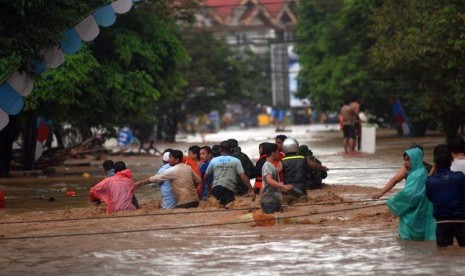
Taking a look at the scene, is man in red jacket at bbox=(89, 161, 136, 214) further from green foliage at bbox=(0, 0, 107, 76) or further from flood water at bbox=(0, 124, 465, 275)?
green foliage at bbox=(0, 0, 107, 76)

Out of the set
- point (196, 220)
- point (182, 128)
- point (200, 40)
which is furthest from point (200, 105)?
point (196, 220)

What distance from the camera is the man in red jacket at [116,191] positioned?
1752 cm

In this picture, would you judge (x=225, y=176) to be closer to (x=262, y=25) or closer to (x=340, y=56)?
(x=340, y=56)

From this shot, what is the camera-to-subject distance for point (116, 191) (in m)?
17.7

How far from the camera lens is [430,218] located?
13.4 m

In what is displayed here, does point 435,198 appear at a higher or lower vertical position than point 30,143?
lower

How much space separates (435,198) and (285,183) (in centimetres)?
553

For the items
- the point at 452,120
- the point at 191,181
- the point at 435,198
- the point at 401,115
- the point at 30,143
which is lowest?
the point at 191,181

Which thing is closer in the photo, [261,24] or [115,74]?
[115,74]

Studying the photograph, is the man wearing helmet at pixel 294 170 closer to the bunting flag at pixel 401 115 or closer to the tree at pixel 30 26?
the tree at pixel 30 26

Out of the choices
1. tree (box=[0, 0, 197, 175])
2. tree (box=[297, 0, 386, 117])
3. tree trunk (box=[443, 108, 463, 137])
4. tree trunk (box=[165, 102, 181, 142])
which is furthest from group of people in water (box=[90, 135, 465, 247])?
tree trunk (box=[165, 102, 181, 142])

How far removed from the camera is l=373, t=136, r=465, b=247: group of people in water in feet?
40.1

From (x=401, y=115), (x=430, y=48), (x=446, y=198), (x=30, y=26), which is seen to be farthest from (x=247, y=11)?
(x=446, y=198)

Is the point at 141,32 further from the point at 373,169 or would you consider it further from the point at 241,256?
the point at 241,256
